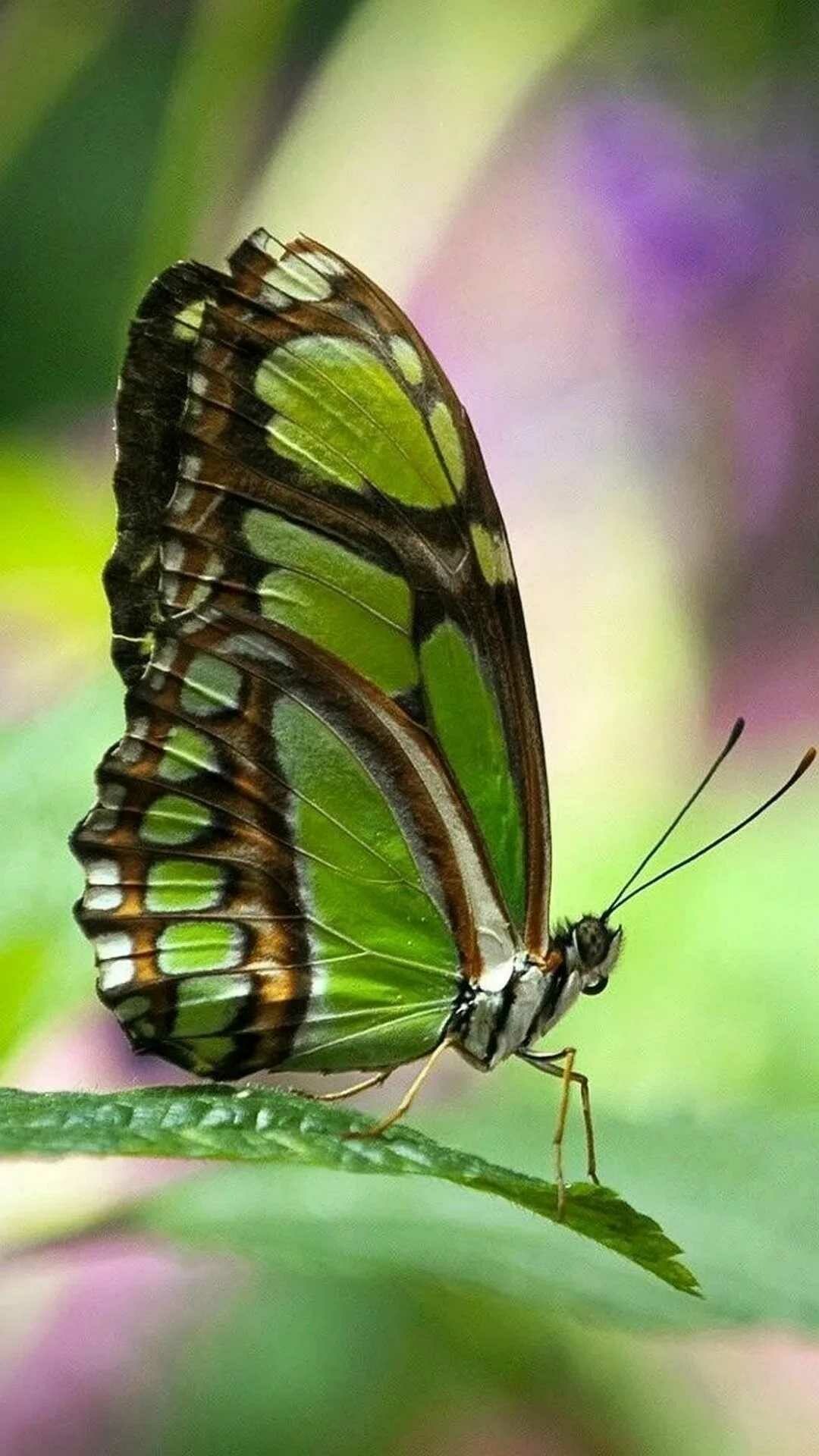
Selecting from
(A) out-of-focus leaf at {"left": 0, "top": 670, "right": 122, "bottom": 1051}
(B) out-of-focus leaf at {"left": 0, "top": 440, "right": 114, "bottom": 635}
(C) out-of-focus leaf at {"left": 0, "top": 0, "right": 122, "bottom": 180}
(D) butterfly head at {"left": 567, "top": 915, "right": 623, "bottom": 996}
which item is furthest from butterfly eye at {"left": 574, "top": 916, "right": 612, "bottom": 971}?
(C) out-of-focus leaf at {"left": 0, "top": 0, "right": 122, "bottom": 180}

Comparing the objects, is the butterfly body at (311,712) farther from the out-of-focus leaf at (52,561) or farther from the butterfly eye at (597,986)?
the out-of-focus leaf at (52,561)

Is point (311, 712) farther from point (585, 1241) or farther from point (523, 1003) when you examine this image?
point (585, 1241)

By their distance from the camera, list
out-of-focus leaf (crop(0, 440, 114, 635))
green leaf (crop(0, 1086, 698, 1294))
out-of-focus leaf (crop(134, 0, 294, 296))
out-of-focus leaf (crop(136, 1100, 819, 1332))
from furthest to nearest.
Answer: out-of-focus leaf (crop(134, 0, 294, 296)) → out-of-focus leaf (crop(0, 440, 114, 635)) → out-of-focus leaf (crop(136, 1100, 819, 1332)) → green leaf (crop(0, 1086, 698, 1294))

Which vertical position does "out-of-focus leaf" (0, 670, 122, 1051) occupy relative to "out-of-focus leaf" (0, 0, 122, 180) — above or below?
below

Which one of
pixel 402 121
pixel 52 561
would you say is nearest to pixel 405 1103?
pixel 52 561

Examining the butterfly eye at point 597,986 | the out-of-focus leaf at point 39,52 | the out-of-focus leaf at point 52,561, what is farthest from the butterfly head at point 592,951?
the out-of-focus leaf at point 39,52

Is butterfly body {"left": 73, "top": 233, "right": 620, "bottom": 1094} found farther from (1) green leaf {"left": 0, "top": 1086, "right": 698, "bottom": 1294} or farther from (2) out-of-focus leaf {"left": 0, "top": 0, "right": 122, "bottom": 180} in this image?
(2) out-of-focus leaf {"left": 0, "top": 0, "right": 122, "bottom": 180}

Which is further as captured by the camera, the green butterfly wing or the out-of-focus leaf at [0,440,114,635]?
the out-of-focus leaf at [0,440,114,635]
